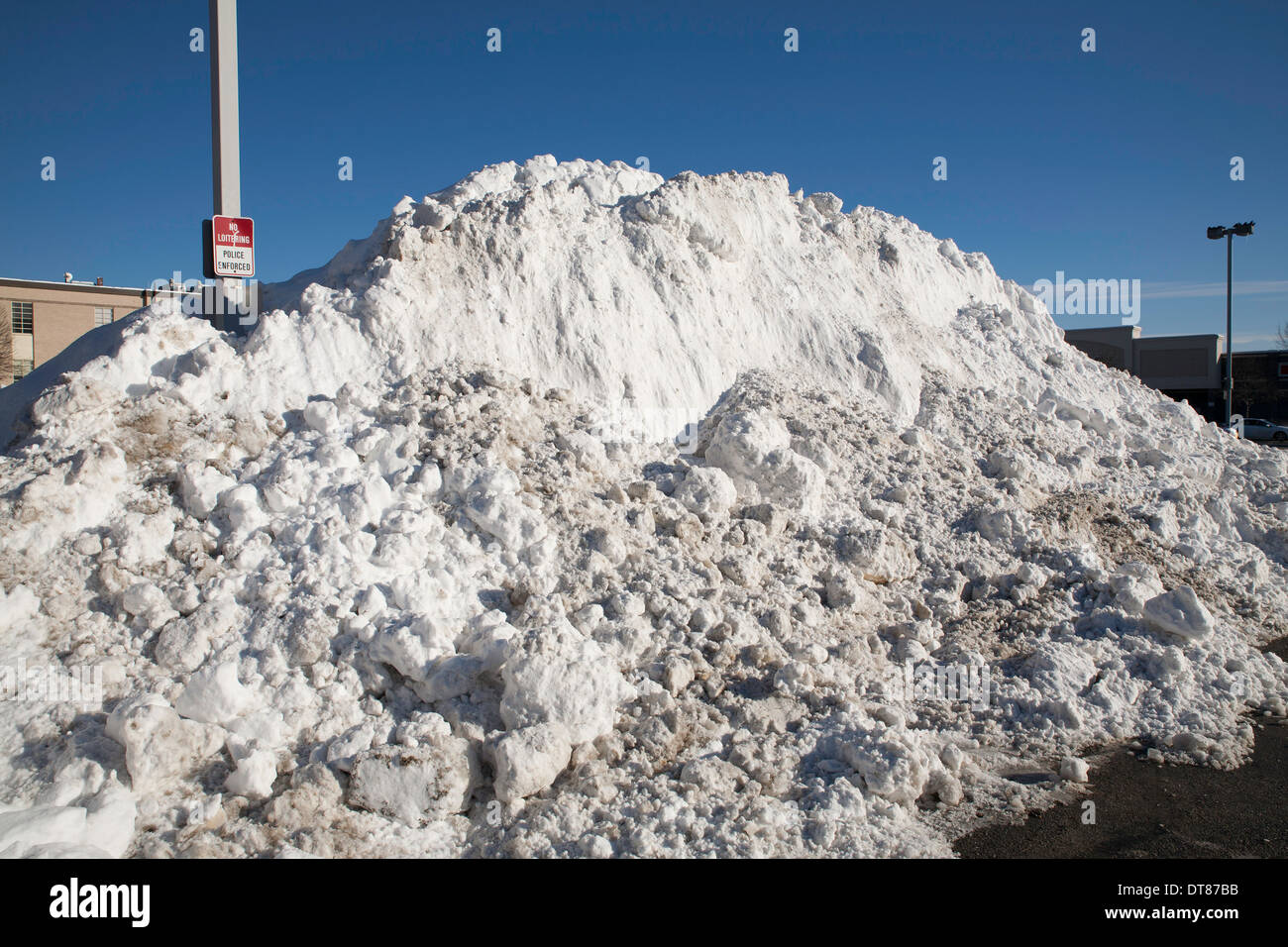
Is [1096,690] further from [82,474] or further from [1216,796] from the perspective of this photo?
[82,474]

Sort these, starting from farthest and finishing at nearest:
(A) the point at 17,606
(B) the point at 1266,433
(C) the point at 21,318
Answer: (C) the point at 21,318 < (B) the point at 1266,433 < (A) the point at 17,606

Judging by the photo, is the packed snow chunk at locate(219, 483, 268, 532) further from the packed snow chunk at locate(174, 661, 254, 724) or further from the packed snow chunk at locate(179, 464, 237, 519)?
the packed snow chunk at locate(174, 661, 254, 724)

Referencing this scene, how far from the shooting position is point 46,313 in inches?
1142

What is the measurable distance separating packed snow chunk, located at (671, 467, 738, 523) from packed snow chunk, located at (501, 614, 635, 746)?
2.10 metres

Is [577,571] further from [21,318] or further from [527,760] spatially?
[21,318]

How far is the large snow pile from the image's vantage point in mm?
4219

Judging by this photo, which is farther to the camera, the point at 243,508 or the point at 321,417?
the point at 321,417

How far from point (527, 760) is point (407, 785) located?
638 millimetres

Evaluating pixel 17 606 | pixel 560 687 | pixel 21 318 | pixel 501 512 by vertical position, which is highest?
pixel 21 318

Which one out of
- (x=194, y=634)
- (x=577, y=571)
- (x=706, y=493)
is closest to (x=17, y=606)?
→ (x=194, y=634)

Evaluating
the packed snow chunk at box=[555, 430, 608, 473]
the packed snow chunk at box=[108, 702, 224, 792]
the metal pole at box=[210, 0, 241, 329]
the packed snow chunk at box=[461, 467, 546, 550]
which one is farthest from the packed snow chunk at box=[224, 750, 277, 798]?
the metal pole at box=[210, 0, 241, 329]

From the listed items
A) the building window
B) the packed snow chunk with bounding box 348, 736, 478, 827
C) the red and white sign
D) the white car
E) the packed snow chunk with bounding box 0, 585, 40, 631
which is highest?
the building window
